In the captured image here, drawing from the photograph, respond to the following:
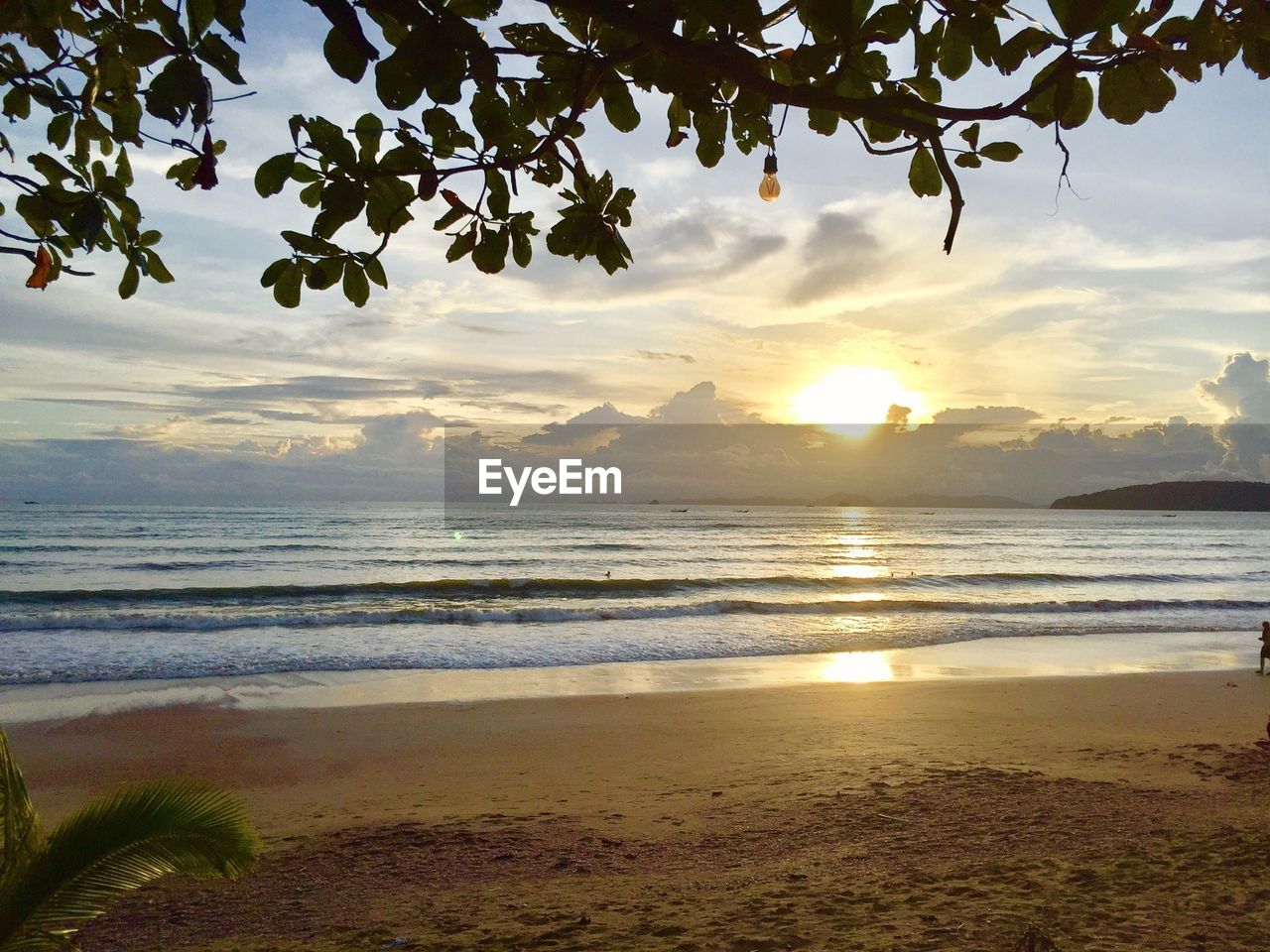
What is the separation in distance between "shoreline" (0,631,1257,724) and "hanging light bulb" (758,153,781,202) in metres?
9.73

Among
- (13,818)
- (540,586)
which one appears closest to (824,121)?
(13,818)

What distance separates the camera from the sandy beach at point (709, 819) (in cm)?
405

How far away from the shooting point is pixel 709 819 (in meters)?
6.00

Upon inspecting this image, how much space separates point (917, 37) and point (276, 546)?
40752 millimetres

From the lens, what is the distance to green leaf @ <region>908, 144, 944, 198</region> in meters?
2.06

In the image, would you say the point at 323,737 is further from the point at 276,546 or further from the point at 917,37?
the point at 276,546

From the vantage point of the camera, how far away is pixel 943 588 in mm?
27562

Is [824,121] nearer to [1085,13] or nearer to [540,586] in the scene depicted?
[1085,13]

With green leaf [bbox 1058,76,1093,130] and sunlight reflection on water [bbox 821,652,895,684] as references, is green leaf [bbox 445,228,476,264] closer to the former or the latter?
green leaf [bbox 1058,76,1093,130]

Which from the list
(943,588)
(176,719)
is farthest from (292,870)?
(943,588)

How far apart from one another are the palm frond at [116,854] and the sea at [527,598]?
11.3m

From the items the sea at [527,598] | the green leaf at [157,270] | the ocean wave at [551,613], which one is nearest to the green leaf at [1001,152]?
the green leaf at [157,270]

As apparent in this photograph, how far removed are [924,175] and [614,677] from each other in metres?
11.6

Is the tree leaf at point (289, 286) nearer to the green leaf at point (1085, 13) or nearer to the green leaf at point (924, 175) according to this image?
the green leaf at point (924, 175)
